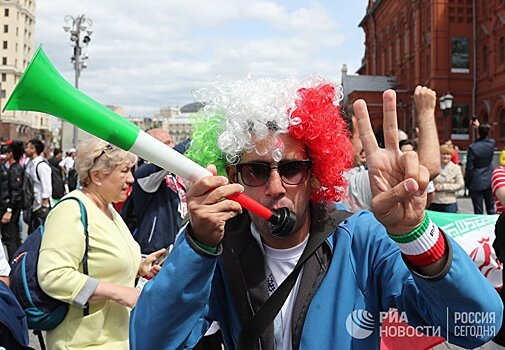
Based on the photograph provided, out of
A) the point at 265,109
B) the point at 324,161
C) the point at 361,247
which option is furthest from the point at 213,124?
the point at 361,247

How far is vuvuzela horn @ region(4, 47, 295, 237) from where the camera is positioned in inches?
53.4

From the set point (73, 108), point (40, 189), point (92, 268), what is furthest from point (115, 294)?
point (40, 189)

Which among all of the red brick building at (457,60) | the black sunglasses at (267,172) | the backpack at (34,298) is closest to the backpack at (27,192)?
the backpack at (34,298)

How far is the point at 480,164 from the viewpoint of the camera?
9805 mm

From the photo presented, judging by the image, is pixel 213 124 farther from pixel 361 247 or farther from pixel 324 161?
pixel 361 247

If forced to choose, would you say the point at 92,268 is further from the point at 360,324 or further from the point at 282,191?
the point at 360,324

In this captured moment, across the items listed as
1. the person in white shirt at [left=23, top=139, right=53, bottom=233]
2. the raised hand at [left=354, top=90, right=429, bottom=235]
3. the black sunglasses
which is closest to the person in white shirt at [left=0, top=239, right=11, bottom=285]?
the black sunglasses

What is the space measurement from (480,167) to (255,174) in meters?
9.09

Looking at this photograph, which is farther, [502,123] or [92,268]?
[502,123]

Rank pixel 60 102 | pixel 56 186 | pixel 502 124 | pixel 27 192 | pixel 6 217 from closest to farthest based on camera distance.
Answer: pixel 60 102 < pixel 6 217 < pixel 27 192 < pixel 56 186 < pixel 502 124

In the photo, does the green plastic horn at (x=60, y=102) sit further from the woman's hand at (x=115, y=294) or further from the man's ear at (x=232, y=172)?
the woman's hand at (x=115, y=294)

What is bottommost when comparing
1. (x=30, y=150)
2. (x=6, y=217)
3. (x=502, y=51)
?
(x=6, y=217)

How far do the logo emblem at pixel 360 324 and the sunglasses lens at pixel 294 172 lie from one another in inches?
19.7

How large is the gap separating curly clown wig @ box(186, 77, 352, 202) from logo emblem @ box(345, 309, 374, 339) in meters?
0.47
